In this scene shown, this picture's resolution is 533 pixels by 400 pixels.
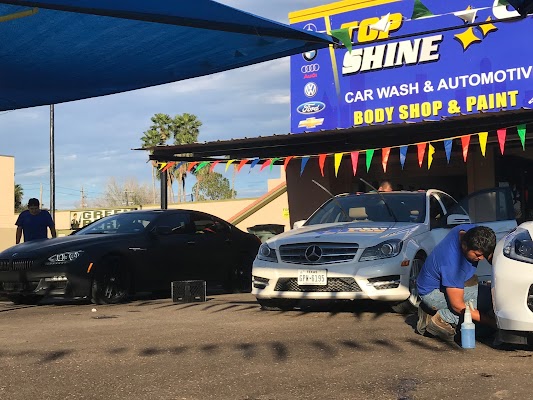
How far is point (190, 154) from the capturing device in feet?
60.2

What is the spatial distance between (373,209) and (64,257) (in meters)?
4.33

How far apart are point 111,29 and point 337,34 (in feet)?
6.97

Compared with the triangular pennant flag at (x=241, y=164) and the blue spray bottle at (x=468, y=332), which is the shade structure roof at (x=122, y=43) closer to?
the blue spray bottle at (x=468, y=332)

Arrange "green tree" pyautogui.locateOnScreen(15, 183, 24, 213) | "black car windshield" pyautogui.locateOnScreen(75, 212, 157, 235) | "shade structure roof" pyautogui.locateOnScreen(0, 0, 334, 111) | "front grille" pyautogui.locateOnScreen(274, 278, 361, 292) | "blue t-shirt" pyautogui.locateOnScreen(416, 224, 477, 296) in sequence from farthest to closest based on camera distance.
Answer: "green tree" pyautogui.locateOnScreen(15, 183, 24, 213) < "black car windshield" pyautogui.locateOnScreen(75, 212, 157, 235) < "front grille" pyautogui.locateOnScreen(274, 278, 361, 292) < "blue t-shirt" pyautogui.locateOnScreen(416, 224, 477, 296) < "shade structure roof" pyautogui.locateOnScreen(0, 0, 334, 111)

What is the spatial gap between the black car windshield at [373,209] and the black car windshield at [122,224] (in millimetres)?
3016

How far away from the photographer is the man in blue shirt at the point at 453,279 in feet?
21.4

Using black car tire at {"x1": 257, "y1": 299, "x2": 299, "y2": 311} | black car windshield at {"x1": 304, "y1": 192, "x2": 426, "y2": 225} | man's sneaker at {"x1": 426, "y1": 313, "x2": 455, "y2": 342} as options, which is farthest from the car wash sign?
man's sneaker at {"x1": 426, "y1": 313, "x2": 455, "y2": 342}

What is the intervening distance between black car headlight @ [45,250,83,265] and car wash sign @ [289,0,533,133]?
387 inches

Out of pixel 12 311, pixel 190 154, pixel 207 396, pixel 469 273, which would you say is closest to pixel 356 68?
pixel 190 154

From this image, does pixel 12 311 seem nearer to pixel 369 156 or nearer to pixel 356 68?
pixel 369 156

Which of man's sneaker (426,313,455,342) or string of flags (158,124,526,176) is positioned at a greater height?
string of flags (158,124,526,176)

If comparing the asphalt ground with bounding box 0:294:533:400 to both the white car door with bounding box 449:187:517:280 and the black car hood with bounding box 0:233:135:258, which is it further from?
the black car hood with bounding box 0:233:135:258

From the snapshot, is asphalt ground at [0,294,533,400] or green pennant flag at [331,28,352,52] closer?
asphalt ground at [0,294,533,400]

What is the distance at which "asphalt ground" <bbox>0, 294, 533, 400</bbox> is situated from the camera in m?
5.03
